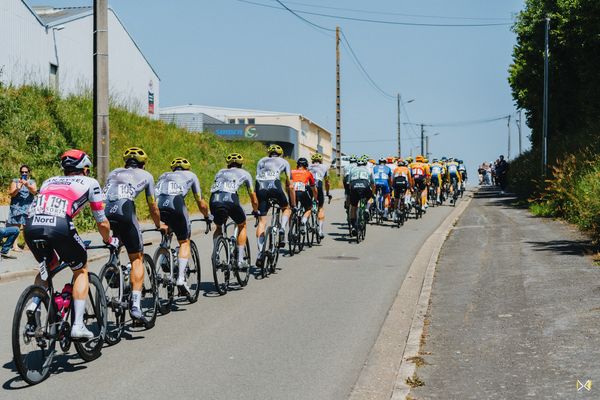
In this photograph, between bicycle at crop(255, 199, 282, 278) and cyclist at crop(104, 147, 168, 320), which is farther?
bicycle at crop(255, 199, 282, 278)

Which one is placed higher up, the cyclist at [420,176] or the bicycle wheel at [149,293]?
the cyclist at [420,176]

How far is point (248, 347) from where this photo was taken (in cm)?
749

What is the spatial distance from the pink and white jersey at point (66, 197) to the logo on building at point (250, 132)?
236 feet

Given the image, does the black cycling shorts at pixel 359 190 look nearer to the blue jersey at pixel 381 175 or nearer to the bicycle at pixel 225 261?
the blue jersey at pixel 381 175

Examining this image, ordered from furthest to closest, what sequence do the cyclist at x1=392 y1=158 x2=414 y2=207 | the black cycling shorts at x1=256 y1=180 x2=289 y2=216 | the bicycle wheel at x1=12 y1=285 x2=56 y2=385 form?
the cyclist at x1=392 y1=158 x2=414 y2=207, the black cycling shorts at x1=256 y1=180 x2=289 y2=216, the bicycle wheel at x1=12 y1=285 x2=56 y2=385

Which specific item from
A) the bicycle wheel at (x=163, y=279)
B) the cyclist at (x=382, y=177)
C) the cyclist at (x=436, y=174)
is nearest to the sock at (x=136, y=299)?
the bicycle wheel at (x=163, y=279)

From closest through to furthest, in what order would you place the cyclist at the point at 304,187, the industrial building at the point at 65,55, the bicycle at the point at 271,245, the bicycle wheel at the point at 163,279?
1. the bicycle wheel at the point at 163,279
2. the bicycle at the point at 271,245
3. the cyclist at the point at 304,187
4. the industrial building at the point at 65,55

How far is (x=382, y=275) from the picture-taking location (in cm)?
1259

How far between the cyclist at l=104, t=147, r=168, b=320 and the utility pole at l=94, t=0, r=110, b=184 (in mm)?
8315

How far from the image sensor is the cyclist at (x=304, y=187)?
49.1ft

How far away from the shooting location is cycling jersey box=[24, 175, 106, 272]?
6.25m

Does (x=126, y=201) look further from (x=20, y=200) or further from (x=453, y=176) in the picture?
(x=453, y=176)

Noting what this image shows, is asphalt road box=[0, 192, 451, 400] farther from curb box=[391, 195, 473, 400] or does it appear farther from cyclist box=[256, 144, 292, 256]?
cyclist box=[256, 144, 292, 256]

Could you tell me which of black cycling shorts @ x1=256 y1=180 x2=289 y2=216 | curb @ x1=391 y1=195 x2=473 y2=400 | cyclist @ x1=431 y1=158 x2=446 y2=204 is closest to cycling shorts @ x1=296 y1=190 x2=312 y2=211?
curb @ x1=391 y1=195 x2=473 y2=400
